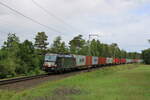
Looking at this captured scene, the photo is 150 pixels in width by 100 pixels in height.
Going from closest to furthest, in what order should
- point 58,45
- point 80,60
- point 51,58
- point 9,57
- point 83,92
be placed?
point 83,92 → point 9,57 → point 51,58 → point 80,60 → point 58,45

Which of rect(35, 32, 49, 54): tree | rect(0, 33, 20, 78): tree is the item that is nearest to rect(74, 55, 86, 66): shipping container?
rect(0, 33, 20, 78): tree

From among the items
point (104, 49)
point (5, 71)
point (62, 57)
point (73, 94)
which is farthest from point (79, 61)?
point (104, 49)

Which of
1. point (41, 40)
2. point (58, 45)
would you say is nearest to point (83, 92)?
point (58, 45)

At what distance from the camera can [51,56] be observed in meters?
32.1

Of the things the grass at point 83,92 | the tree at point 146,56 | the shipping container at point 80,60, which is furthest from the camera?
the tree at point 146,56

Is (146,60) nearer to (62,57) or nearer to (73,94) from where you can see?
(62,57)

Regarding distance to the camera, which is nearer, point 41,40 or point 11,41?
point 11,41

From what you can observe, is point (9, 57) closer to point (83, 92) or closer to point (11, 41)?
point (11, 41)

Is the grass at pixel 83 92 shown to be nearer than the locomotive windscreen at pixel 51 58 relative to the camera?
Yes

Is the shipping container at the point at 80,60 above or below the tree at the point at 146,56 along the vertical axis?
below

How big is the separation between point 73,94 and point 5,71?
16602 millimetres

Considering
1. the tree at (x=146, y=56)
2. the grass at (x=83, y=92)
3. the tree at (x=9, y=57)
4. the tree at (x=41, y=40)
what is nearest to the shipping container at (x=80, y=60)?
the tree at (x=9, y=57)

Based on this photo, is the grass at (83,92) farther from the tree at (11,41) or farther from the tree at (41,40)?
the tree at (41,40)

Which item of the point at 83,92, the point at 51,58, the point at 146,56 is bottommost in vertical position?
the point at 83,92
